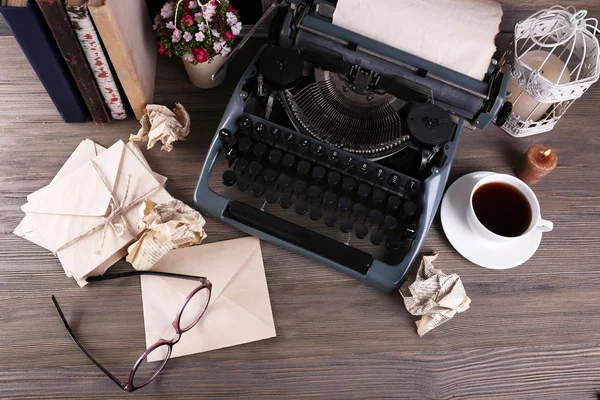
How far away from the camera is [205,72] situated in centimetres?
117

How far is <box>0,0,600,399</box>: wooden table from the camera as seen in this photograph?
987 millimetres

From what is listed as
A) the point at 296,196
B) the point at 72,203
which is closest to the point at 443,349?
the point at 296,196

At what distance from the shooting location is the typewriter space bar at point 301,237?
1.02 meters

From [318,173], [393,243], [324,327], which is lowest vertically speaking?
[324,327]

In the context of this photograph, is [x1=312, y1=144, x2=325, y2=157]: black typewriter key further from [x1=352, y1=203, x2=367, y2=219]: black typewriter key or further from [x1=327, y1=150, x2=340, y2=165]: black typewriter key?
[x1=352, y1=203, x2=367, y2=219]: black typewriter key

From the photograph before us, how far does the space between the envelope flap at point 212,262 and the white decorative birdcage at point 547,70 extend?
63 centimetres

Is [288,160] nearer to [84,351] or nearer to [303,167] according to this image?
[303,167]

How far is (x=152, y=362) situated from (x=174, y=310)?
0.10 m

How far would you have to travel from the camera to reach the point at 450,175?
3.82 ft

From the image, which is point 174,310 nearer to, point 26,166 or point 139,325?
point 139,325

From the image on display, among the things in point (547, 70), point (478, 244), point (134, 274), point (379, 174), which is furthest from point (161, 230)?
point (547, 70)

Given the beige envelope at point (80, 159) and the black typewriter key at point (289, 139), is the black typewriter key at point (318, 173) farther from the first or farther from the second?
the beige envelope at point (80, 159)

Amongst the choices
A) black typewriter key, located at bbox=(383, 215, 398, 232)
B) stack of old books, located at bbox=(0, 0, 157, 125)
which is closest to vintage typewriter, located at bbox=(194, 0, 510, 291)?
black typewriter key, located at bbox=(383, 215, 398, 232)

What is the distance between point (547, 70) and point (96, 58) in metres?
0.92
